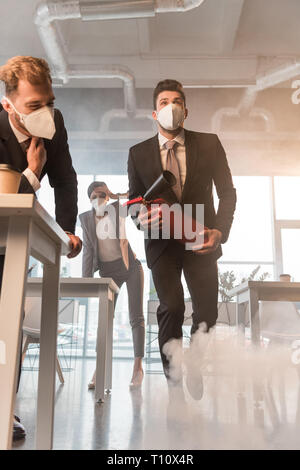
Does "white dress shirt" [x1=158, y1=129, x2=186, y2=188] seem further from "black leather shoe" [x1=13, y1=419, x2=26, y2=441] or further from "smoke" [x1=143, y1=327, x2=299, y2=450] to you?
"black leather shoe" [x1=13, y1=419, x2=26, y2=441]

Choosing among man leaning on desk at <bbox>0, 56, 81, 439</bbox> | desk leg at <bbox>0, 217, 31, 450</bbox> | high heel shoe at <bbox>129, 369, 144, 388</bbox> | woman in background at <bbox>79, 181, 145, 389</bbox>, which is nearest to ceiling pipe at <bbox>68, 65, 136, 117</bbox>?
woman in background at <bbox>79, 181, 145, 389</bbox>

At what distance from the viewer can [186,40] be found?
4.72 meters

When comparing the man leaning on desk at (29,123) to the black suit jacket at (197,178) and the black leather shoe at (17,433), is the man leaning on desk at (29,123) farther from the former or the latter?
the black suit jacket at (197,178)

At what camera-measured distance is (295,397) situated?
6.18ft

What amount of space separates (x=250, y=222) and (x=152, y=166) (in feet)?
15.1

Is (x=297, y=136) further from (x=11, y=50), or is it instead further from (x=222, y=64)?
(x=11, y=50)

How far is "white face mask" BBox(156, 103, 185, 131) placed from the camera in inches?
67.5

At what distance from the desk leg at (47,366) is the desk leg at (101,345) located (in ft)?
3.22

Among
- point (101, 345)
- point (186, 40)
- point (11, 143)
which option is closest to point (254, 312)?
point (101, 345)

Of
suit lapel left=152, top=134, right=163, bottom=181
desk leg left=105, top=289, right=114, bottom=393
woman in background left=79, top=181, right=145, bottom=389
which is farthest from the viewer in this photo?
woman in background left=79, top=181, right=145, bottom=389

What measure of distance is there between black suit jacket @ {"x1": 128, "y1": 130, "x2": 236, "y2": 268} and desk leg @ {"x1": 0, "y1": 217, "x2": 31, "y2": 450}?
91 cm

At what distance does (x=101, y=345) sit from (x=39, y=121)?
122 cm

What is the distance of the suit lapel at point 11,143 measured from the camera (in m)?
1.11

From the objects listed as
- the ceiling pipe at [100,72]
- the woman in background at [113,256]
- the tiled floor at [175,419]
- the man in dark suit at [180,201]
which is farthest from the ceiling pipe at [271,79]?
the tiled floor at [175,419]
